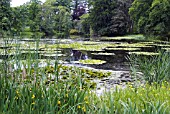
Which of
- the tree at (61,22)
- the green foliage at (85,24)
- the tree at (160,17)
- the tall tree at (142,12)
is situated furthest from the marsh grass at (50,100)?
the green foliage at (85,24)

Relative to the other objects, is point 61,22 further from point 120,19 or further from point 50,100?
point 120,19

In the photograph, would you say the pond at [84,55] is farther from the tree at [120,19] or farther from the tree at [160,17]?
the tree at [120,19]

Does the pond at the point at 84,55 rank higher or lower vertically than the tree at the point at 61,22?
lower

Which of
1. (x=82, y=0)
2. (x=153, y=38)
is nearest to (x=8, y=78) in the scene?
(x=153, y=38)

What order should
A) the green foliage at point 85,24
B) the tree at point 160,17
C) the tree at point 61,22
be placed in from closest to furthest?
the tree at point 61,22 → the tree at point 160,17 → the green foliage at point 85,24

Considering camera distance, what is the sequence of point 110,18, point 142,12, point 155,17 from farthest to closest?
1. point 110,18
2. point 142,12
3. point 155,17

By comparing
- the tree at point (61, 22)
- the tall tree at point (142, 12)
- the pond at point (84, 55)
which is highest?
the tall tree at point (142, 12)

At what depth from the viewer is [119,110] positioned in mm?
2457

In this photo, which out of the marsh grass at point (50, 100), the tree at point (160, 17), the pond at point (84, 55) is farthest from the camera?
the tree at point (160, 17)

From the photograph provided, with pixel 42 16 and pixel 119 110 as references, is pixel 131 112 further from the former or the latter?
pixel 42 16

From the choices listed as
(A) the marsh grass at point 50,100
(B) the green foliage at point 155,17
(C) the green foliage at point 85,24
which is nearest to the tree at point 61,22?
(A) the marsh grass at point 50,100

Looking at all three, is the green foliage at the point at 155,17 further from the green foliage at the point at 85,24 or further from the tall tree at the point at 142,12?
the green foliage at the point at 85,24

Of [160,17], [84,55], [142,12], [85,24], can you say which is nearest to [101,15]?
[85,24]

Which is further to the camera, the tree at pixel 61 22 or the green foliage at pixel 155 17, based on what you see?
the green foliage at pixel 155 17
